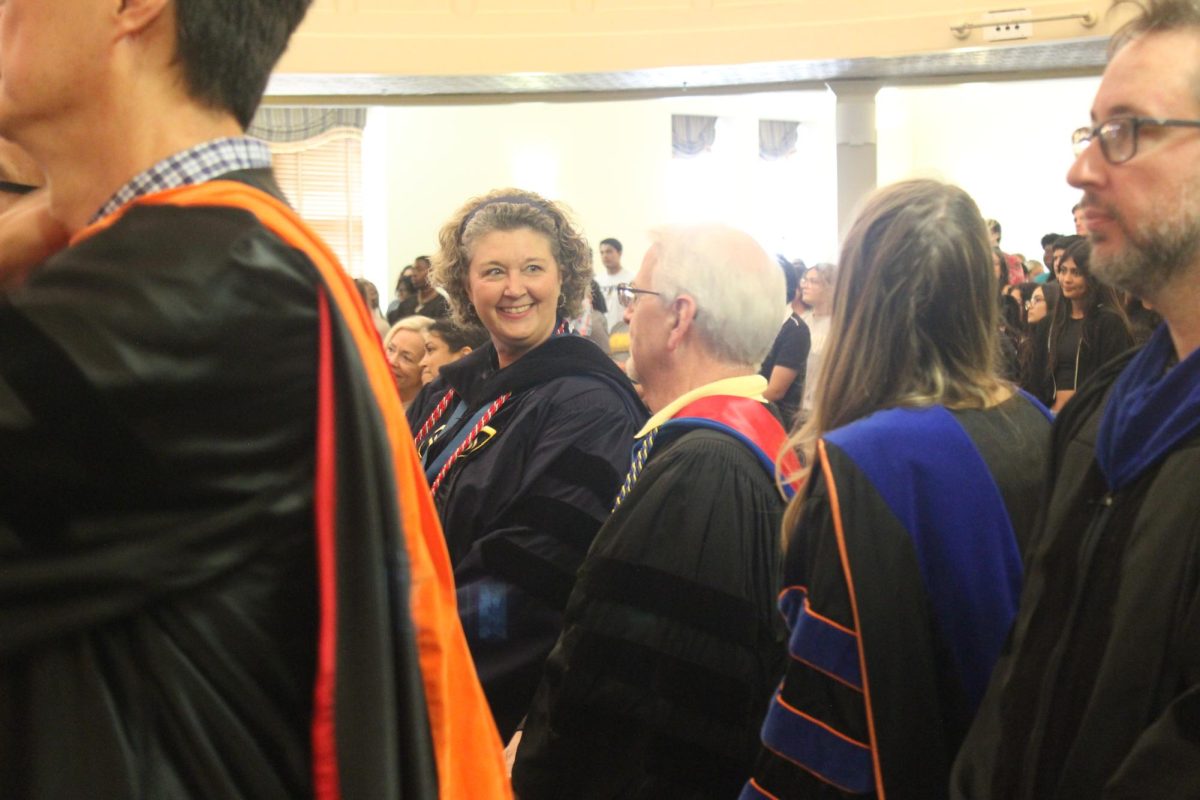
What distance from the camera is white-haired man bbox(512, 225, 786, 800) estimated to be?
230 centimetres

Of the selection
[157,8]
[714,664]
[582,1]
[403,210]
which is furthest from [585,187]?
[157,8]

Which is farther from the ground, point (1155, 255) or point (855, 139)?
point (855, 139)

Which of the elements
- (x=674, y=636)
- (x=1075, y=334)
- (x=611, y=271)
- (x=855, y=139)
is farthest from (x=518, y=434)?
(x=611, y=271)

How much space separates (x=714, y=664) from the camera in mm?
2312

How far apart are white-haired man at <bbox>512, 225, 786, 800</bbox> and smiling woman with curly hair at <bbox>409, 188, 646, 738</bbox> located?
0.93ft

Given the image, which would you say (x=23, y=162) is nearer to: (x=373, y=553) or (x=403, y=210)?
(x=373, y=553)

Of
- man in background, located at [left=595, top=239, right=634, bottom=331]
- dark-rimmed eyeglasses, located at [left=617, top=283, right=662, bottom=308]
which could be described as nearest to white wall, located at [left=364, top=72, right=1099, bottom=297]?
man in background, located at [left=595, top=239, right=634, bottom=331]

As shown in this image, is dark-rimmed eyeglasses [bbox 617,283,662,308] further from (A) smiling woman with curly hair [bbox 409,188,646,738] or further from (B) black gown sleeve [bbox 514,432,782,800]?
(B) black gown sleeve [bbox 514,432,782,800]

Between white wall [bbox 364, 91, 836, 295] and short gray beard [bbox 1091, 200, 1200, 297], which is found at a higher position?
white wall [bbox 364, 91, 836, 295]

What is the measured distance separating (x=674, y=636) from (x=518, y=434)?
784 millimetres

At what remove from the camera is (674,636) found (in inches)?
91.2

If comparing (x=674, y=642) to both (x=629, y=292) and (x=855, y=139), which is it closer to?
(x=629, y=292)

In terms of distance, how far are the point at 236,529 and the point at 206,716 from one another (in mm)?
157

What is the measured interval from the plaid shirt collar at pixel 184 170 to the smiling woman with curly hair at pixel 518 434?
1663 millimetres
